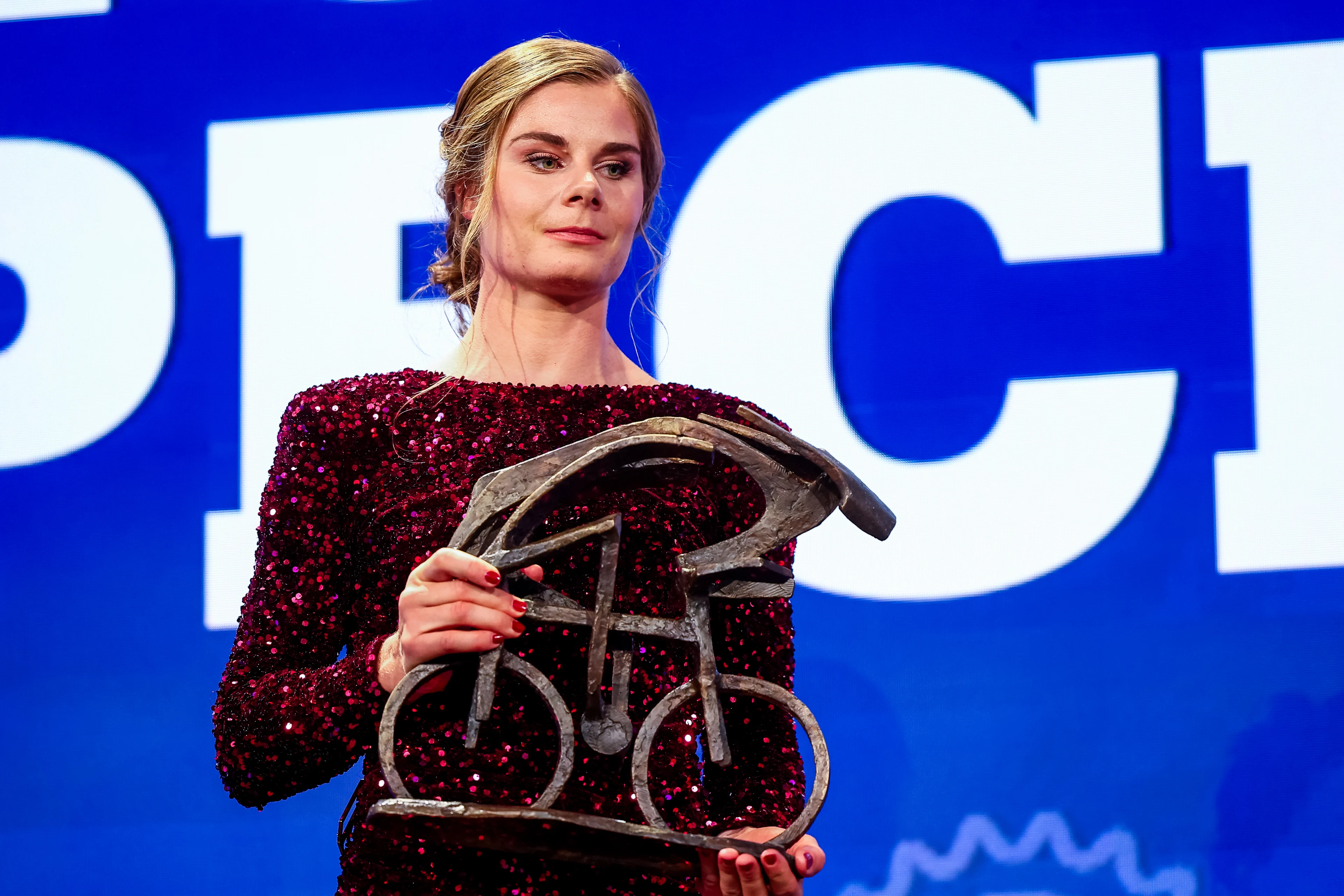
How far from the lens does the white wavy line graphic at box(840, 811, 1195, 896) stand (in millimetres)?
1674

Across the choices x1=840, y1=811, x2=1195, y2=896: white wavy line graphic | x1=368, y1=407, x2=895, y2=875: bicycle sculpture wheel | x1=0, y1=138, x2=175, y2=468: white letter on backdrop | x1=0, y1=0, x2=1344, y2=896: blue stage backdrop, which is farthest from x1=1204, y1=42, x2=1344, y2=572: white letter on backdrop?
x1=0, y1=138, x2=175, y2=468: white letter on backdrop

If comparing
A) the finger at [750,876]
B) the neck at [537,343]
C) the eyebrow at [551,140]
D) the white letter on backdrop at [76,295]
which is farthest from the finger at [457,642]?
the white letter on backdrop at [76,295]

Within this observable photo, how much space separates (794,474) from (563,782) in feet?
0.83

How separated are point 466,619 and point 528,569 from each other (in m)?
0.06

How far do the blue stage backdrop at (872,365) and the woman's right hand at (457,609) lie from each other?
2.92ft

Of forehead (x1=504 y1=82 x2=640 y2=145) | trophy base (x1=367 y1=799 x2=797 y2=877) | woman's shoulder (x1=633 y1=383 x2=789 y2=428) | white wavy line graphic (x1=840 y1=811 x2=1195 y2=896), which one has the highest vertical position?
forehead (x1=504 y1=82 x2=640 y2=145)

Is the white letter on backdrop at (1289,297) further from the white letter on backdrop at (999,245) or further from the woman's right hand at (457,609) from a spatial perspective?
the woman's right hand at (457,609)

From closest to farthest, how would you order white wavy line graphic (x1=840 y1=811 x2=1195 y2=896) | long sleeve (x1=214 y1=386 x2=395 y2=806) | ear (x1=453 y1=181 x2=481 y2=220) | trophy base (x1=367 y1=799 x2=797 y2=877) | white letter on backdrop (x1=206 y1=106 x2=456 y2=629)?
trophy base (x1=367 y1=799 x2=797 y2=877), long sleeve (x1=214 y1=386 x2=395 y2=806), ear (x1=453 y1=181 x2=481 y2=220), white wavy line graphic (x1=840 y1=811 x2=1195 y2=896), white letter on backdrop (x1=206 y1=106 x2=456 y2=629)

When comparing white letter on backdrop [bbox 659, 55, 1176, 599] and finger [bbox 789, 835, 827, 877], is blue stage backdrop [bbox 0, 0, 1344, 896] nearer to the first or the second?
white letter on backdrop [bbox 659, 55, 1176, 599]

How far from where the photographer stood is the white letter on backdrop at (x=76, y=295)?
74.1 inches

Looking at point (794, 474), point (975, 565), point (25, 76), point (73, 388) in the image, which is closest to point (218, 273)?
point (73, 388)

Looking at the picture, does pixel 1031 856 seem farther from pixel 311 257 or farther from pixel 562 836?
pixel 311 257

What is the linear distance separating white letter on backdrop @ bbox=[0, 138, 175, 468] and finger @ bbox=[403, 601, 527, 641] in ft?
3.62

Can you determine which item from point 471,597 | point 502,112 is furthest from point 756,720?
point 502,112
